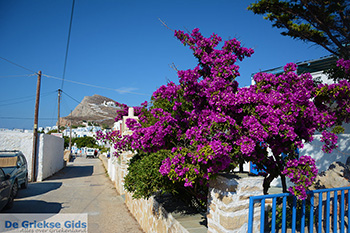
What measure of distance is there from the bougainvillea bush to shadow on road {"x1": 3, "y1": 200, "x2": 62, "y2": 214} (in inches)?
226

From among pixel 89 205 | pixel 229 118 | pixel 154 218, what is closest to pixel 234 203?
pixel 229 118

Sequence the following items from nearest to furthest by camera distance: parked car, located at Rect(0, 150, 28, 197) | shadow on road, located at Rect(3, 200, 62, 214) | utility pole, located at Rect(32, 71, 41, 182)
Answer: shadow on road, located at Rect(3, 200, 62, 214) → parked car, located at Rect(0, 150, 28, 197) → utility pole, located at Rect(32, 71, 41, 182)

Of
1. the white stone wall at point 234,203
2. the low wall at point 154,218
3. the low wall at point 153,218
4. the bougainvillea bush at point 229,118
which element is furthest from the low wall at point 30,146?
the white stone wall at point 234,203

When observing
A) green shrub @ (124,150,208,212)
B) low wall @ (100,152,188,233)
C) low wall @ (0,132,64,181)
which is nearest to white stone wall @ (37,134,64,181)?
low wall @ (0,132,64,181)

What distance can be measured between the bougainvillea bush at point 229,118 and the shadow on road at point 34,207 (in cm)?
575

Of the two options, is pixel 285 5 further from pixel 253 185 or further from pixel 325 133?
pixel 253 185

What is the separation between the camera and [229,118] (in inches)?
143

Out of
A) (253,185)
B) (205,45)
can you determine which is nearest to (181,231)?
(253,185)

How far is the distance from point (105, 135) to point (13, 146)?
42.2ft

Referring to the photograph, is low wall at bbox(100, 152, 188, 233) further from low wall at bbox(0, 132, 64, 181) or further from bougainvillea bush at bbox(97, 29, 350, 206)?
low wall at bbox(0, 132, 64, 181)

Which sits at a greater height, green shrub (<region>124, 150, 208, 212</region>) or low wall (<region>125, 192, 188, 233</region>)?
green shrub (<region>124, 150, 208, 212</region>)

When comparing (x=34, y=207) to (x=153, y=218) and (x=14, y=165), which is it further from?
(x=153, y=218)

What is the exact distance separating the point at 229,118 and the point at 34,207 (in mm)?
8527

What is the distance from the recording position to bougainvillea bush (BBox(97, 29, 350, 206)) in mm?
3516
